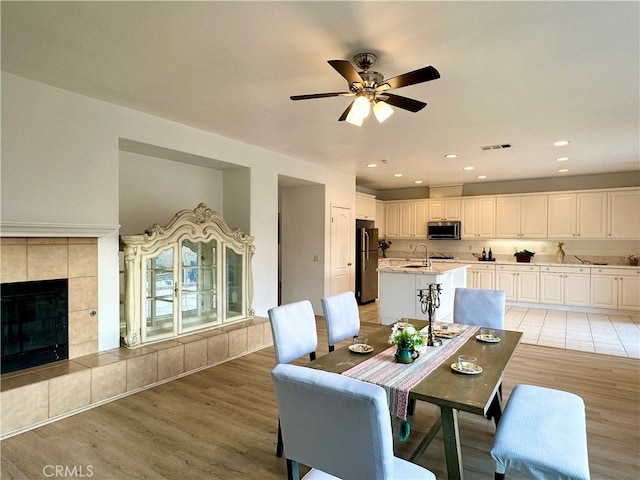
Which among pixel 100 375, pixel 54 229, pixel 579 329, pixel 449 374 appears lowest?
pixel 579 329

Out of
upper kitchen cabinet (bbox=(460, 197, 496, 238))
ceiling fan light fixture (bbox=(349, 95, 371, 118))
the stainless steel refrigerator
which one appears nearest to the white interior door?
the stainless steel refrigerator

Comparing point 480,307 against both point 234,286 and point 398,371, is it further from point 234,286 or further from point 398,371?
point 234,286

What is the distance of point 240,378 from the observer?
3.70m

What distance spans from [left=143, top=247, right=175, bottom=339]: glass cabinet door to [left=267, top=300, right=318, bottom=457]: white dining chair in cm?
183

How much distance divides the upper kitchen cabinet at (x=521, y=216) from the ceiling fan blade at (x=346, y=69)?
653 centimetres

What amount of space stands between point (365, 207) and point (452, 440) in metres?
6.33

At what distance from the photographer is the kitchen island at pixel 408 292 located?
556 cm

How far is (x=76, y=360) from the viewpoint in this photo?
3178 millimetres

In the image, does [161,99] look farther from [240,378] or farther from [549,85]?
[549,85]

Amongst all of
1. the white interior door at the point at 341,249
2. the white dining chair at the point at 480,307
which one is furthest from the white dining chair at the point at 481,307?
the white interior door at the point at 341,249

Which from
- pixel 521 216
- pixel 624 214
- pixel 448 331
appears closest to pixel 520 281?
pixel 521 216

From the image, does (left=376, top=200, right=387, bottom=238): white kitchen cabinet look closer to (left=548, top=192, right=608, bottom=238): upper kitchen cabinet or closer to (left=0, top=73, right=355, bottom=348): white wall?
(left=548, top=192, right=608, bottom=238): upper kitchen cabinet

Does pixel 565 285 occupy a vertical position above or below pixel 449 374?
below

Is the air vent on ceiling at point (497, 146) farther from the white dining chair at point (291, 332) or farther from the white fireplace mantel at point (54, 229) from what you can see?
the white fireplace mantel at point (54, 229)
